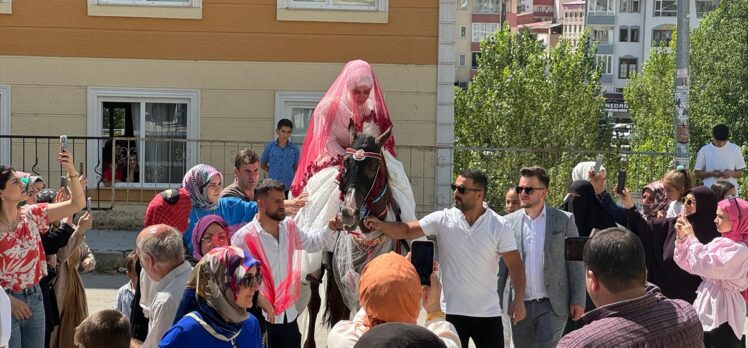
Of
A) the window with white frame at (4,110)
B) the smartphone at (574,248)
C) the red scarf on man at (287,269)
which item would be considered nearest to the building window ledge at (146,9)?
the window with white frame at (4,110)

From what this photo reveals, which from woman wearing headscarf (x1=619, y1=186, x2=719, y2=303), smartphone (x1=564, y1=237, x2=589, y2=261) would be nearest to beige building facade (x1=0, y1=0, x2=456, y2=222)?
woman wearing headscarf (x1=619, y1=186, x2=719, y2=303)

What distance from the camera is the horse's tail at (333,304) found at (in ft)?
29.5

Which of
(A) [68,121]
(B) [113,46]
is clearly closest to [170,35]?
(B) [113,46]

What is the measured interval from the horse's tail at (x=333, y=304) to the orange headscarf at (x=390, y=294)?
14.0 feet

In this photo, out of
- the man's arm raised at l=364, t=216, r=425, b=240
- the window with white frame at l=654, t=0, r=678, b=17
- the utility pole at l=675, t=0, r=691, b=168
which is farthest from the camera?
the window with white frame at l=654, t=0, r=678, b=17

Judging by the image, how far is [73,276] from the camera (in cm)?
811

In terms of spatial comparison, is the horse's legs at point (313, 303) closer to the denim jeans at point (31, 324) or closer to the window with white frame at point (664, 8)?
the denim jeans at point (31, 324)

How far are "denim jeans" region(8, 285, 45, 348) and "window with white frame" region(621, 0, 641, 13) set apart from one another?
11896 cm

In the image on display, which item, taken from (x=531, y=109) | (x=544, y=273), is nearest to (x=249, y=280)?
(x=544, y=273)

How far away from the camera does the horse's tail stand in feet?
29.5

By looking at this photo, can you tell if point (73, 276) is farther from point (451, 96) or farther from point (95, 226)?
point (451, 96)

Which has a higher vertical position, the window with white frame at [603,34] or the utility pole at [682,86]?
the window with white frame at [603,34]

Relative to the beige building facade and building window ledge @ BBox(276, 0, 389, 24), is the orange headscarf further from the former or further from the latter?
building window ledge @ BBox(276, 0, 389, 24)

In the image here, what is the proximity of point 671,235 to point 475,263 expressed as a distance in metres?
1.87
